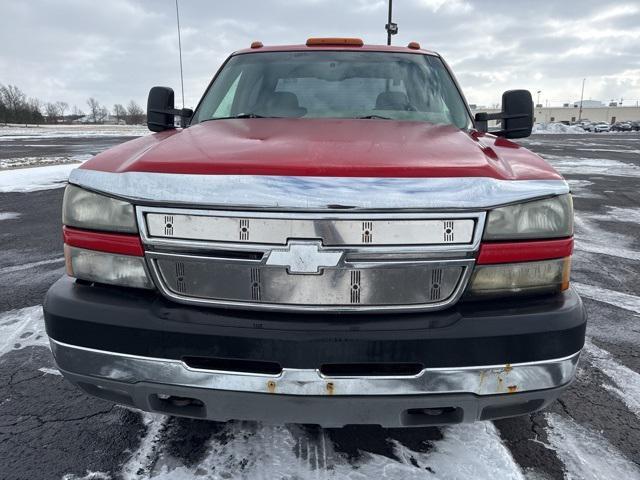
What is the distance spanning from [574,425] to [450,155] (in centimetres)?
155

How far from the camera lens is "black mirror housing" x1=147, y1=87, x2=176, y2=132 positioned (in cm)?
312

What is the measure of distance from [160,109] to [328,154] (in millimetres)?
1833

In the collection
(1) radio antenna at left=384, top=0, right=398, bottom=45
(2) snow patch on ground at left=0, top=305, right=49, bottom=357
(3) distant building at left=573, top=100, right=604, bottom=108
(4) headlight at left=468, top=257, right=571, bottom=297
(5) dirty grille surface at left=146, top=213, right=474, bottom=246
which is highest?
(3) distant building at left=573, top=100, right=604, bottom=108

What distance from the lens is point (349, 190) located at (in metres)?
1.61

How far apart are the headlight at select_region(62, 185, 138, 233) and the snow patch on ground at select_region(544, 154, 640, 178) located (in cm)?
1345

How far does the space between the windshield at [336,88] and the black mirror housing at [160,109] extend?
0.62 ft

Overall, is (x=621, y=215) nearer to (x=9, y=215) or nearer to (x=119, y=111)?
(x=9, y=215)

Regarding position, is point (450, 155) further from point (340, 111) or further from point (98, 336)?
point (98, 336)

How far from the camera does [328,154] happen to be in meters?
1.80

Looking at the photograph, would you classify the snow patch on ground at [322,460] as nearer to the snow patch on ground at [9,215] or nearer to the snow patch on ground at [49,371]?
the snow patch on ground at [49,371]

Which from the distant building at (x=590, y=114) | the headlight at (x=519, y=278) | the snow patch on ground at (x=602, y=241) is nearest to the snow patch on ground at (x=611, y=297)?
the snow patch on ground at (x=602, y=241)

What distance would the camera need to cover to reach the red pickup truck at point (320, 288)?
161 cm

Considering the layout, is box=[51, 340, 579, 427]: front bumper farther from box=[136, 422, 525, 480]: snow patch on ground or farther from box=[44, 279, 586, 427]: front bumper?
box=[136, 422, 525, 480]: snow patch on ground

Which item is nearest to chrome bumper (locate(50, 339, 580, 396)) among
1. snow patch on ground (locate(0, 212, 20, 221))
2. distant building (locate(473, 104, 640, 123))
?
snow patch on ground (locate(0, 212, 20, 221))
